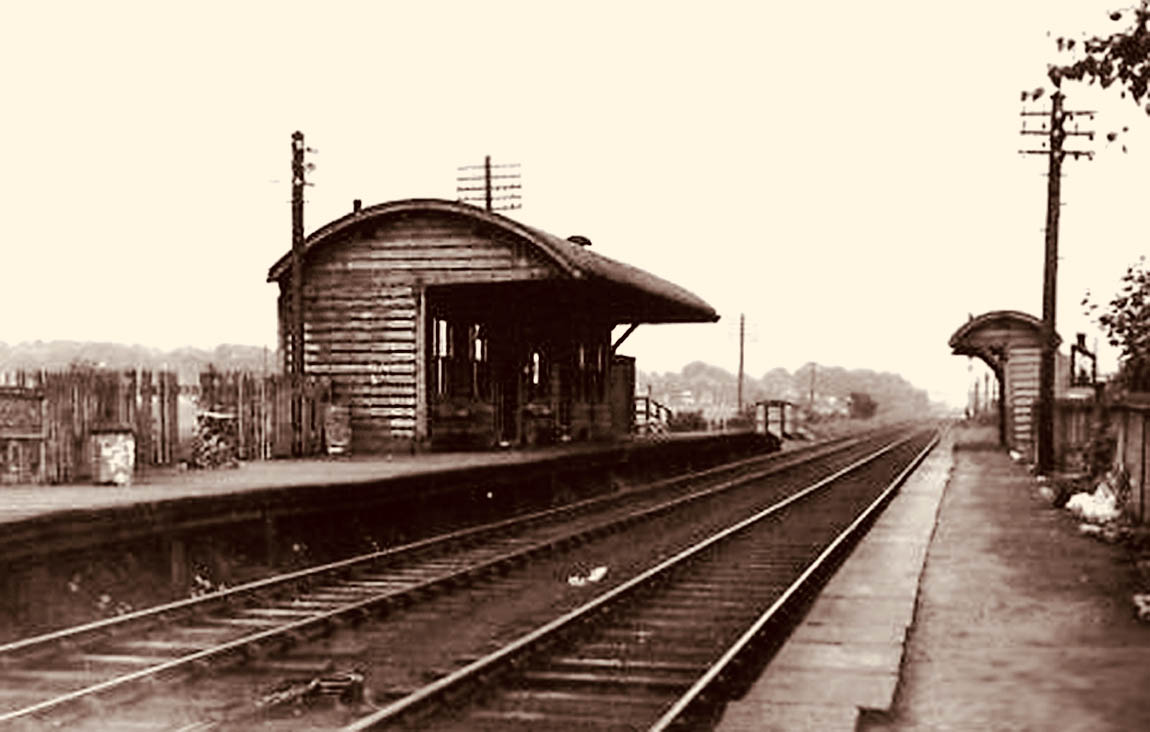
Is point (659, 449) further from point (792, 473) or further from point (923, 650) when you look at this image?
point (923, 650)

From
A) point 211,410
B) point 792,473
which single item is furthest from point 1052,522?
point 792,473

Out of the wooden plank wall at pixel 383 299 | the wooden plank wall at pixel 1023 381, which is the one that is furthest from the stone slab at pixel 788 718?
the wooden plank wall at pixel 1023 381

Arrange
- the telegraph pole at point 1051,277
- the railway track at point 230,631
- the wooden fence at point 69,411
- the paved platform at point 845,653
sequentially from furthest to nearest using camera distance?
the telegraph pole at point 1051,277
the wooden fence at point 69,411
the railway track at point 230,631
the paved platform at point 845,653

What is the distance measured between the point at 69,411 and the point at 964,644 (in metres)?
9.02

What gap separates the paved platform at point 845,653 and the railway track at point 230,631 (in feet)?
7.73

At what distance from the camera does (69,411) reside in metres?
13.8

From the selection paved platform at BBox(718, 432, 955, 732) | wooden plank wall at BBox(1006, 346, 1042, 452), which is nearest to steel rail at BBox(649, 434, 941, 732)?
paved platform at BBox(718, 432, 955, 732)

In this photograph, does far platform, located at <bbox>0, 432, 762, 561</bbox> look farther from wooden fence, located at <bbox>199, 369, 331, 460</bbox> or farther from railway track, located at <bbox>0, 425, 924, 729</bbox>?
railway track, located at <bbox>0, 425, 924, 729</bbox>

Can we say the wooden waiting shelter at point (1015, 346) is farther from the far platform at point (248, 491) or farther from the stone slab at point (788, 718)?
the stone slab at point (788, 718)

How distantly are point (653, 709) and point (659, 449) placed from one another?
1949 cm

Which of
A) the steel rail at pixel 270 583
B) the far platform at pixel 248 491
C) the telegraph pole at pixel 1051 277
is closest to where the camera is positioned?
the steel rail at pixel 270 583

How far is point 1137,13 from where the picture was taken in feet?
25.2

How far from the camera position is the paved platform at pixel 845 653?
707 cm

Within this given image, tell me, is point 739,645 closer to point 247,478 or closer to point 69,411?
point 247,478
